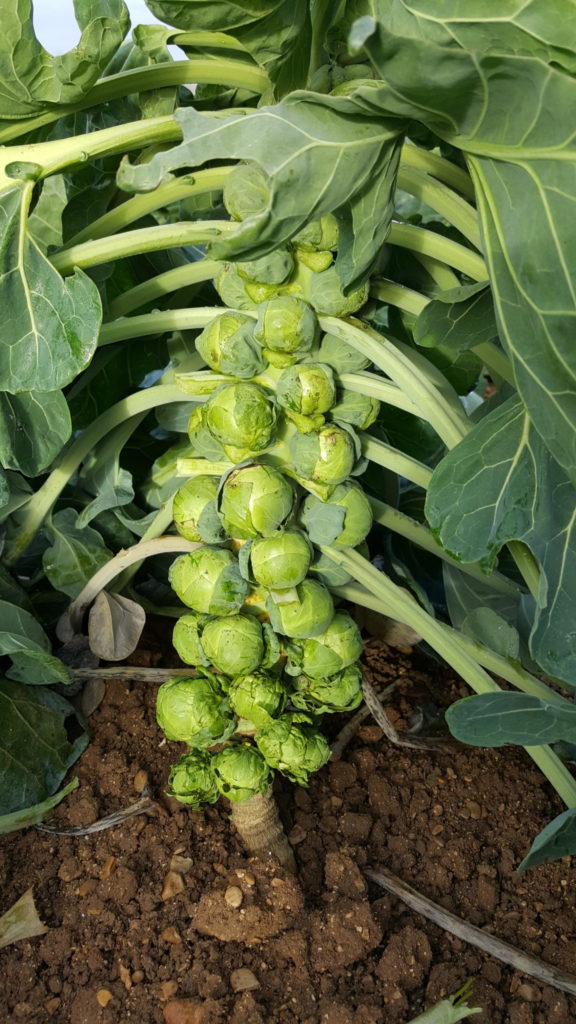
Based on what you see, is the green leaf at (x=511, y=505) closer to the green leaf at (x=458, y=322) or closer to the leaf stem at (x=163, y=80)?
the green leaf at (x=458, y=322)

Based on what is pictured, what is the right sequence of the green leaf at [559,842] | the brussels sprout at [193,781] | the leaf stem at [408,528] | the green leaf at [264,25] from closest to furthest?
the green leaf at [264,25]
the green leaf at [559,842]
the brussels sprout at [193,781]
the leaf stem at [408,528]

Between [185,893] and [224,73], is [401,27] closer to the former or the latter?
[224,73]

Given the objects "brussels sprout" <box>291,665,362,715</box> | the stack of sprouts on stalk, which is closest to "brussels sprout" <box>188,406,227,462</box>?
the stack of sprouts on stalk

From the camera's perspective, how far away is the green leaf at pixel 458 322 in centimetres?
135

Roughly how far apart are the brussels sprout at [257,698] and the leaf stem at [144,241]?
2.41ft

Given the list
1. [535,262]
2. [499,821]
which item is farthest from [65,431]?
[499,821]

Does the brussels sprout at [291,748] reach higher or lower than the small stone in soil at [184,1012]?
higher

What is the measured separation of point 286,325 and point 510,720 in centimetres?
69

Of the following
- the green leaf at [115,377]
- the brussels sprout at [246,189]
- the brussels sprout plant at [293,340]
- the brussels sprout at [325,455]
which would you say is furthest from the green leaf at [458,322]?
the green leaf at [115,377]

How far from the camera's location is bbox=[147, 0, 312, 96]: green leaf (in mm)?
1180

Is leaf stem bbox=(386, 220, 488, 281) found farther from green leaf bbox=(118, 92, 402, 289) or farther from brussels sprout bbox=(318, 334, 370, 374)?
green leaf bbox=(118, 92, 402, 289)

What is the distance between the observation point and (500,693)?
52.4 inches

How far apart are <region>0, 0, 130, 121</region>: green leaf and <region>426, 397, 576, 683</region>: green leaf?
79 cm

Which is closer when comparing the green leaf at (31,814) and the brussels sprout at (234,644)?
the brussels sprout at (234,644)
